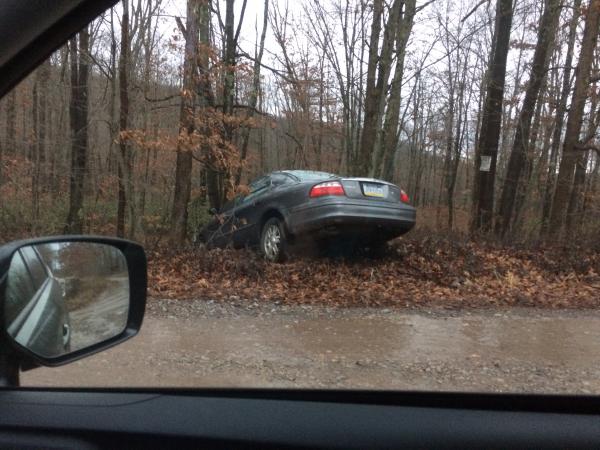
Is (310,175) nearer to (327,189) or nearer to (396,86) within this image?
(327,189)

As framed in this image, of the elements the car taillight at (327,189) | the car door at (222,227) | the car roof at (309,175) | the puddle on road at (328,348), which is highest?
the car roof at (309,175)

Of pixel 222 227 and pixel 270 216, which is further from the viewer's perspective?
pixel 222 227

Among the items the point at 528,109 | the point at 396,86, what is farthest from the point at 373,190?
the point at 528,109

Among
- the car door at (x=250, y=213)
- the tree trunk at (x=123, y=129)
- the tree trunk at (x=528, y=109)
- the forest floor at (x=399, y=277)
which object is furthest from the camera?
the tree trunk at (x=528, y=109)

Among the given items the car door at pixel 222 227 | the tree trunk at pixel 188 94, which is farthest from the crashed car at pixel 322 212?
the tree trunk at pixel 188 94

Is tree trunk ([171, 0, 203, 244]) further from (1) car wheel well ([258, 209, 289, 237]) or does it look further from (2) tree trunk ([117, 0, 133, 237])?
(1) car wheel well ([258, 209, 289, 237])

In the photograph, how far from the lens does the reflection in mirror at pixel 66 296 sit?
1726mm

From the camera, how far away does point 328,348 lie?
509 centimetres

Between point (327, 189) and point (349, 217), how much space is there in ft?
1.64

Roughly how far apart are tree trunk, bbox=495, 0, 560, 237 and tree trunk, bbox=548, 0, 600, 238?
988mm

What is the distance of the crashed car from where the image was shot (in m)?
7.28

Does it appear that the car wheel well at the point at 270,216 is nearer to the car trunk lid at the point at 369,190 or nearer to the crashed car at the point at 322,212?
the crashed car at the point at 322,212

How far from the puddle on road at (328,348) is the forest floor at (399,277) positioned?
640mm

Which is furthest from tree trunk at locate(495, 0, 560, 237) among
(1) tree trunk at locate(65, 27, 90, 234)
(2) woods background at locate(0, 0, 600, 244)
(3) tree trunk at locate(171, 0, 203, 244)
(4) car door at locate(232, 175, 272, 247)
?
(1) tree trunk at locate(65, 27, 90, 234)
